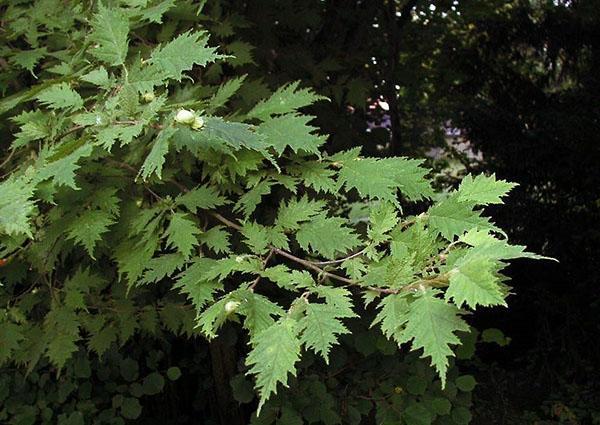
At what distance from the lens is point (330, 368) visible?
99.4 inches

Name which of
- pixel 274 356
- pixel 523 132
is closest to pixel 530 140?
pixel 523 132

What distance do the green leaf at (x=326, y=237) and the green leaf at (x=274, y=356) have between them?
1.31ft

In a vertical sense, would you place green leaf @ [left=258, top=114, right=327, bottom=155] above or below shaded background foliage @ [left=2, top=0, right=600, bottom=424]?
above

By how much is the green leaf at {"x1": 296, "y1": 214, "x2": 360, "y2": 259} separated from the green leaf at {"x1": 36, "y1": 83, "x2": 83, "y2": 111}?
Answer: 623 mm

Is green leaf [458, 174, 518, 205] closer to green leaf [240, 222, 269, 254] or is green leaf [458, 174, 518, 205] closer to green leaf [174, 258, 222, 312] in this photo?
green leaf [240, 222, 269, 254]

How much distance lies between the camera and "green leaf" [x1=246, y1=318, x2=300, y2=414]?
1002 millimetres

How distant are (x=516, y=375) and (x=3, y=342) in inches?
146

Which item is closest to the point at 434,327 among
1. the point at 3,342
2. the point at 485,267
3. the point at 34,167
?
the point at 485,267

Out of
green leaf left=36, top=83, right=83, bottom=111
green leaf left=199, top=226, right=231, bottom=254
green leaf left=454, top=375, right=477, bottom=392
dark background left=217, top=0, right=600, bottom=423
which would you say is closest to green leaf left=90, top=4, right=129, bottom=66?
green leaf left=36, top=83, right=83, bottom=111

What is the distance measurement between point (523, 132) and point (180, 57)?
3582 mm

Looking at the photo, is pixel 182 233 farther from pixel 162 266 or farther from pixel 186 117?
pixel 186 117

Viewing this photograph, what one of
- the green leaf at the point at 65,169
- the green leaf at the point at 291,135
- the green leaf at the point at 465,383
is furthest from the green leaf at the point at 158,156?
the green leaf at the point at 465,383

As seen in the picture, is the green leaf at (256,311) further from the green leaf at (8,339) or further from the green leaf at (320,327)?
the green leaf at (8,339)

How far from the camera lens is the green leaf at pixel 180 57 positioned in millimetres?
1346
